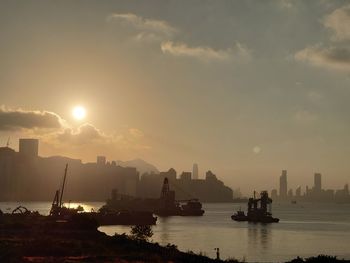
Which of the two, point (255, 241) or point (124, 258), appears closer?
point (124, 258)

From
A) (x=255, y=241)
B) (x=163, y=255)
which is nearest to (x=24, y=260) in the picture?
(x=163, y=255)

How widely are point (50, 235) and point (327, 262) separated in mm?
43024

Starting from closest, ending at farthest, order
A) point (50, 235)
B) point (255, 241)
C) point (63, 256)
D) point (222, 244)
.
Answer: point (63, 256), point (50, 235), point (222, 244), point (255, 241)

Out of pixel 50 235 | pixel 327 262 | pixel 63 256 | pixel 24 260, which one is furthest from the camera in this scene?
pixel 50 235

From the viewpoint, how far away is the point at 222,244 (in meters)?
120

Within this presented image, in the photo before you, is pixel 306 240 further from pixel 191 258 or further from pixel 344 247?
pixel 191 258

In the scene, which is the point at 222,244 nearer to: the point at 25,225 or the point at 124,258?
the point at 25,225

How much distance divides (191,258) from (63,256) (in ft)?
43.1

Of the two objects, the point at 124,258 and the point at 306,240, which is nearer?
the point at 124,258

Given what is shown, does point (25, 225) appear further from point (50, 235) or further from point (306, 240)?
point (306, 240)

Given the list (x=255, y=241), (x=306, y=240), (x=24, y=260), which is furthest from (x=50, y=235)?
(x=306, y=240)

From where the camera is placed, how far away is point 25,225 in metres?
91.1

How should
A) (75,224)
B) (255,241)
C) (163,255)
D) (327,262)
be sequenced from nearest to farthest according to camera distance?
(327,262), (163,255), (75,224), (255,241)

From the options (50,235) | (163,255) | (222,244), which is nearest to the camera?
(163,255)
